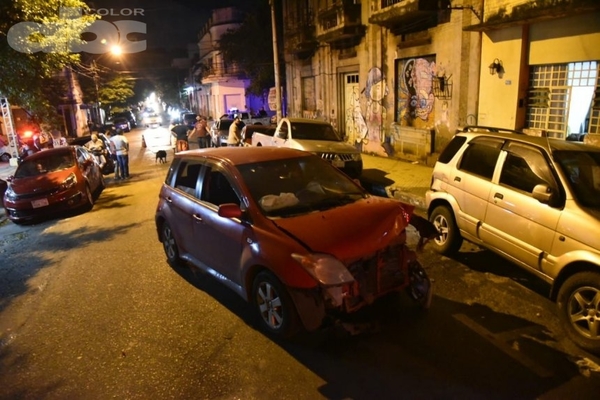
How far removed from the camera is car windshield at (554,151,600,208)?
4.45 meters

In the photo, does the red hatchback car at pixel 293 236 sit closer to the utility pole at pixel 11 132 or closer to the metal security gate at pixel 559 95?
the metal security gate at pixel 559 95

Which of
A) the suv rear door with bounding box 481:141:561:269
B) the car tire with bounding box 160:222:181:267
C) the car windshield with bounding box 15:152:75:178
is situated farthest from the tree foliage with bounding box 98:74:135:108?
the suv rear door with bounding box 481:141:561:269

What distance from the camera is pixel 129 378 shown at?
13.0 feet

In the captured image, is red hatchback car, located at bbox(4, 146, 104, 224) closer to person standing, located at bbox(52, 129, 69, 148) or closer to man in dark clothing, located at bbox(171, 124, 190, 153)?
man in dark clothing, located at bbox(171, 124, 190, 153)

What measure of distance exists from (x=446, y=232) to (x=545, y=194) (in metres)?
2.08

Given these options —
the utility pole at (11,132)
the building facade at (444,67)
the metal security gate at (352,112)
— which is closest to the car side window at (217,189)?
the building facade at (444,67)

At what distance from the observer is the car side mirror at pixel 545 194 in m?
4.49

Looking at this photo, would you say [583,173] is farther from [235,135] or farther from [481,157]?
[235,135]

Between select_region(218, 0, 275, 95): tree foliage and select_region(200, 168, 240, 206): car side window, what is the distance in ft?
85.3

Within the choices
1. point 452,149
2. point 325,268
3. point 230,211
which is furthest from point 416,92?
point 325,268

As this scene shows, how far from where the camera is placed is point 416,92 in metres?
14.7

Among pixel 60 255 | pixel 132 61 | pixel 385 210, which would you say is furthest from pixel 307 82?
pixel 132 61

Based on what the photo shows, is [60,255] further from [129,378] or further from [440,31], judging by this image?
[440,31]

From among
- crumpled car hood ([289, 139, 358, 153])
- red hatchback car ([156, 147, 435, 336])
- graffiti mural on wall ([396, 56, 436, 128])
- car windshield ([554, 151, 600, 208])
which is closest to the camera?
red hatchback car ([156, 147, 435, 336])
